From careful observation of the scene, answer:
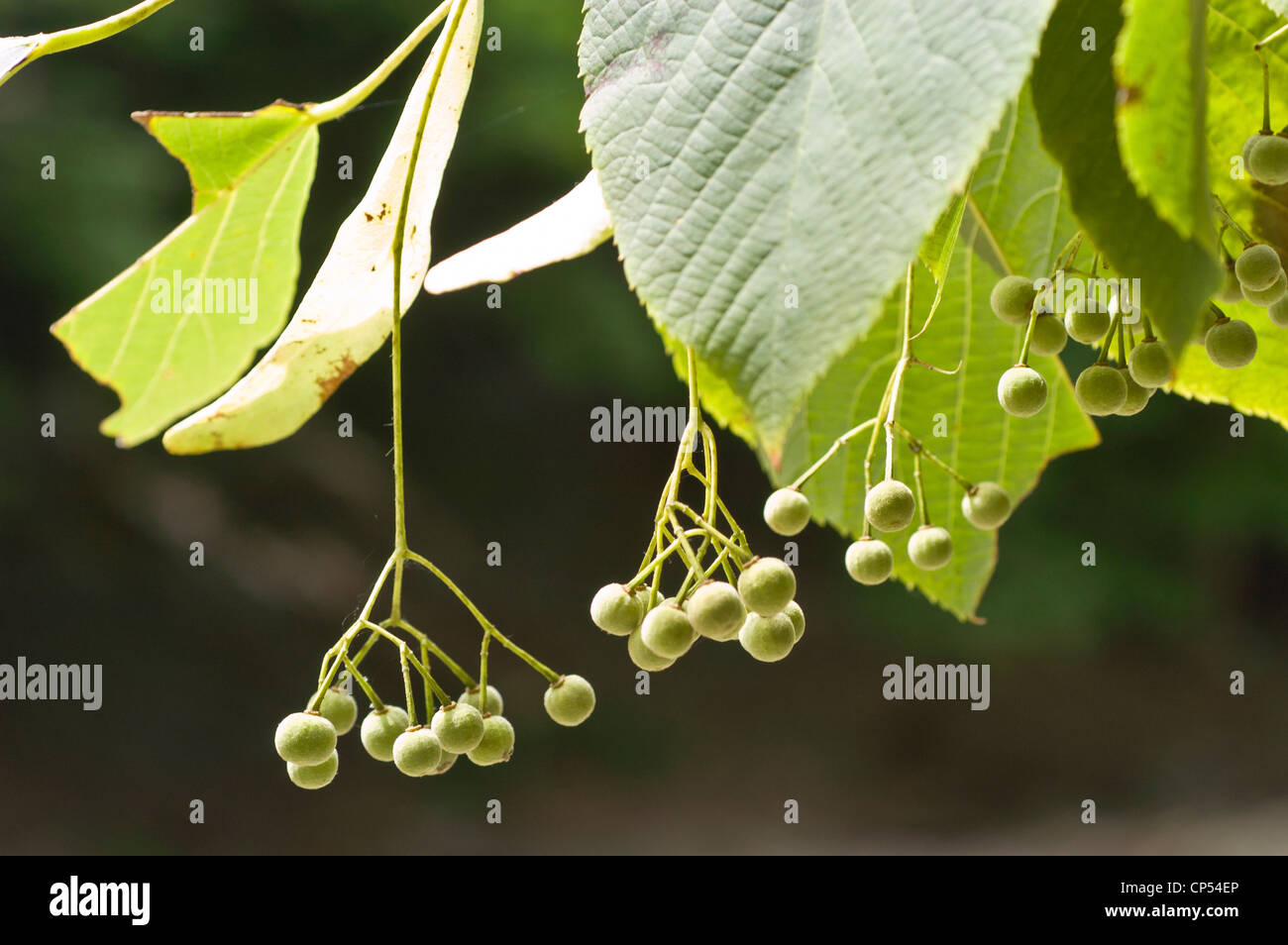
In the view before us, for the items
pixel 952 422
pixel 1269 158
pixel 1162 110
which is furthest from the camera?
pixel 952 422

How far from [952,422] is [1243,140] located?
0.18 m

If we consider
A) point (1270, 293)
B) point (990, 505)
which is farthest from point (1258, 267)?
point (990, 505)

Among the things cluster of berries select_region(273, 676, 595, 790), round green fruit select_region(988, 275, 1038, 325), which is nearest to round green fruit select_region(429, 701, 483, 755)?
cluster of berries select_region(273, 676, 595, 790)

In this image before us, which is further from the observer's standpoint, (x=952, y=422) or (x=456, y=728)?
(x=952, y=422)

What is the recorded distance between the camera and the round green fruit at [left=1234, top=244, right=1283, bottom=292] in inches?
12.6

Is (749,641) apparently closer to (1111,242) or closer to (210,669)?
(1111,242)

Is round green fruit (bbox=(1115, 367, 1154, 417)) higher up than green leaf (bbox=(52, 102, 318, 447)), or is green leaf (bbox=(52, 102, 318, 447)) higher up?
green leaf (bbox=(52, 102, 318, 447))

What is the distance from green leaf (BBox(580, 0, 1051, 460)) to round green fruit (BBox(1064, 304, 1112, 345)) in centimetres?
17

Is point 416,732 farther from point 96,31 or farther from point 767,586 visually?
point 96,31

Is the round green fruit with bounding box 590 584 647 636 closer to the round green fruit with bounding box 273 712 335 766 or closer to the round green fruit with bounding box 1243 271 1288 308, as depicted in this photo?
the round green fruit with bounding box 273 712 335 766

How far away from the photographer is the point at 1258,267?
321 mm

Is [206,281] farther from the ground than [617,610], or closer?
farther from the ground

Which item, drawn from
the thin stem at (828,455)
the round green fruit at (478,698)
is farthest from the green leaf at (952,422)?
the round green fruit at (478,698)

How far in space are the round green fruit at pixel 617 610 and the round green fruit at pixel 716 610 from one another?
0.03 m
